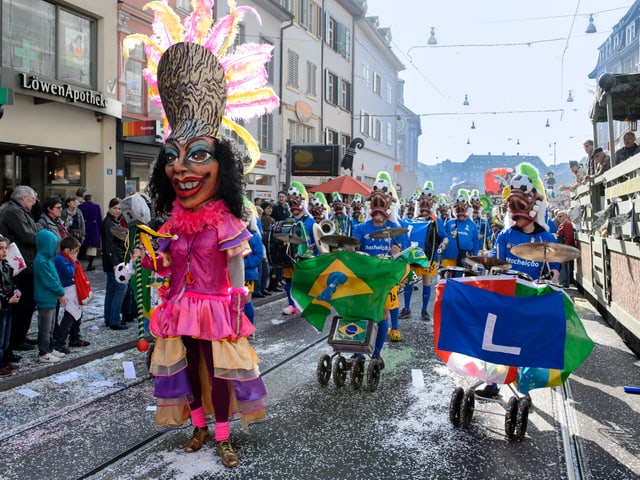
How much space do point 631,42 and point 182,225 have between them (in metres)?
40.0

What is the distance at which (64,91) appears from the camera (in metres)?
12.6

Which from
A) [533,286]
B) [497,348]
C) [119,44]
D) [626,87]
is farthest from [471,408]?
[119,44]

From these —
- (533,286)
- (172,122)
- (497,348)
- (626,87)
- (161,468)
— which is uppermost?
(626,87)

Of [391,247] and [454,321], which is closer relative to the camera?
[454,321]

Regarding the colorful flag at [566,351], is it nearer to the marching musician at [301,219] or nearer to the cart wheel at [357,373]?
the cart wheel at [357,373]

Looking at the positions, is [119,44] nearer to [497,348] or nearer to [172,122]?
[172,122]

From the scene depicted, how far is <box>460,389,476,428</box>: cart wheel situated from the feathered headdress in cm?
251

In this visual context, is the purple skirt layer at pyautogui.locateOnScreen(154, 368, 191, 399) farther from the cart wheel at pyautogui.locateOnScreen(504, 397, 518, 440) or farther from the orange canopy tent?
the orange canopy tent

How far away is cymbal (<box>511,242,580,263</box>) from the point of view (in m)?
4.41

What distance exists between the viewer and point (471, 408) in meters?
4.58

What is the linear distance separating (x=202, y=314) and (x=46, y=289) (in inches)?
114

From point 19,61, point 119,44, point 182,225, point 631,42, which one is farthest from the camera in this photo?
point 631,42

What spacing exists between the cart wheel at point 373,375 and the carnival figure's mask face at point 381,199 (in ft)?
6.59

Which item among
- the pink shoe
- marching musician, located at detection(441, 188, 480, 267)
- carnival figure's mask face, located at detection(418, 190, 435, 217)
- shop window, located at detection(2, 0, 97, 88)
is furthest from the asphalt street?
shop window, located at detection(2, 0, 97, 88)
